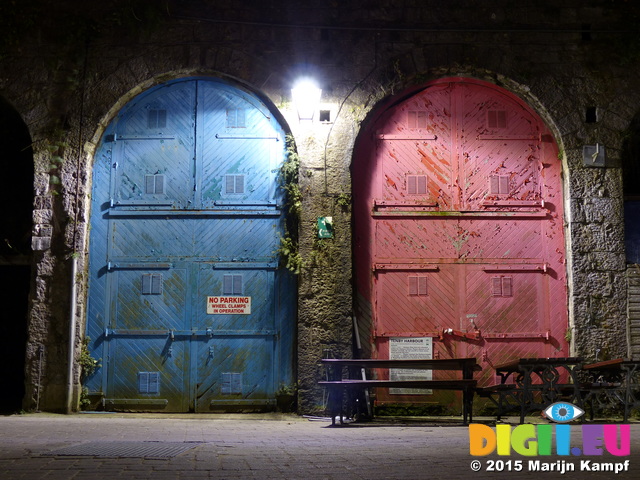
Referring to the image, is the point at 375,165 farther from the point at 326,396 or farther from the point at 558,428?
the point at 558,428

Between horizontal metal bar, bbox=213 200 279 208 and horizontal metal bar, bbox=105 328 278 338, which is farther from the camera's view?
horizontal metal bar, bbox=213 200 279 208

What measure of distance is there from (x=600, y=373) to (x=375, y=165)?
13.2ft

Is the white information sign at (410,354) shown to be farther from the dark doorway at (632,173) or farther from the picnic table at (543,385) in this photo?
the dark doorway at (632,173)

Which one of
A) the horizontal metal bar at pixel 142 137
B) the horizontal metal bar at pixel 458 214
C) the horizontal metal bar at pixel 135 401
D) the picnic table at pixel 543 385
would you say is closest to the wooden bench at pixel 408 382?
the picnic table at pixel 543 385

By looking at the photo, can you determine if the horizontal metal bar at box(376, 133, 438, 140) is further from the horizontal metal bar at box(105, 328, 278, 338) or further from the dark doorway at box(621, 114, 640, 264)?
the horizontal metal bar at box(105, 328, 278, 338)

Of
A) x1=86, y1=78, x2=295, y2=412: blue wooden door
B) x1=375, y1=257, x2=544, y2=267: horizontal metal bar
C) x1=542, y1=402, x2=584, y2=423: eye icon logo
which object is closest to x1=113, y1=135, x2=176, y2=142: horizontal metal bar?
x1=86, y1=78, x2=295, y2=412: blue wooden door

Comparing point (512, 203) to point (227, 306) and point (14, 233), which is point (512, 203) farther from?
point (14, 233)

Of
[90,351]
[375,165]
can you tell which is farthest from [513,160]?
[90,351]

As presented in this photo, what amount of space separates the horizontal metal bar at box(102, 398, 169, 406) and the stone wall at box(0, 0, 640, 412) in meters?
1.15

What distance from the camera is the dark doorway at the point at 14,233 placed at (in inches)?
430

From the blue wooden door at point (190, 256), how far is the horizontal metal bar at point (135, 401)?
13 mm

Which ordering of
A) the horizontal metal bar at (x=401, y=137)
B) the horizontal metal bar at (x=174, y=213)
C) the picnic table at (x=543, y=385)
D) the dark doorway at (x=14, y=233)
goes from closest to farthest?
the picnic table at (x=543, y=385) → the horizontal metal bar at (x=174, y=213) → the horizontal metal bar at (x=401, y=137) → the dark doorway at (x=14, y=233)

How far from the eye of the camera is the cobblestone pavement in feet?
15.0

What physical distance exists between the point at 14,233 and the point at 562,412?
8044 mm
